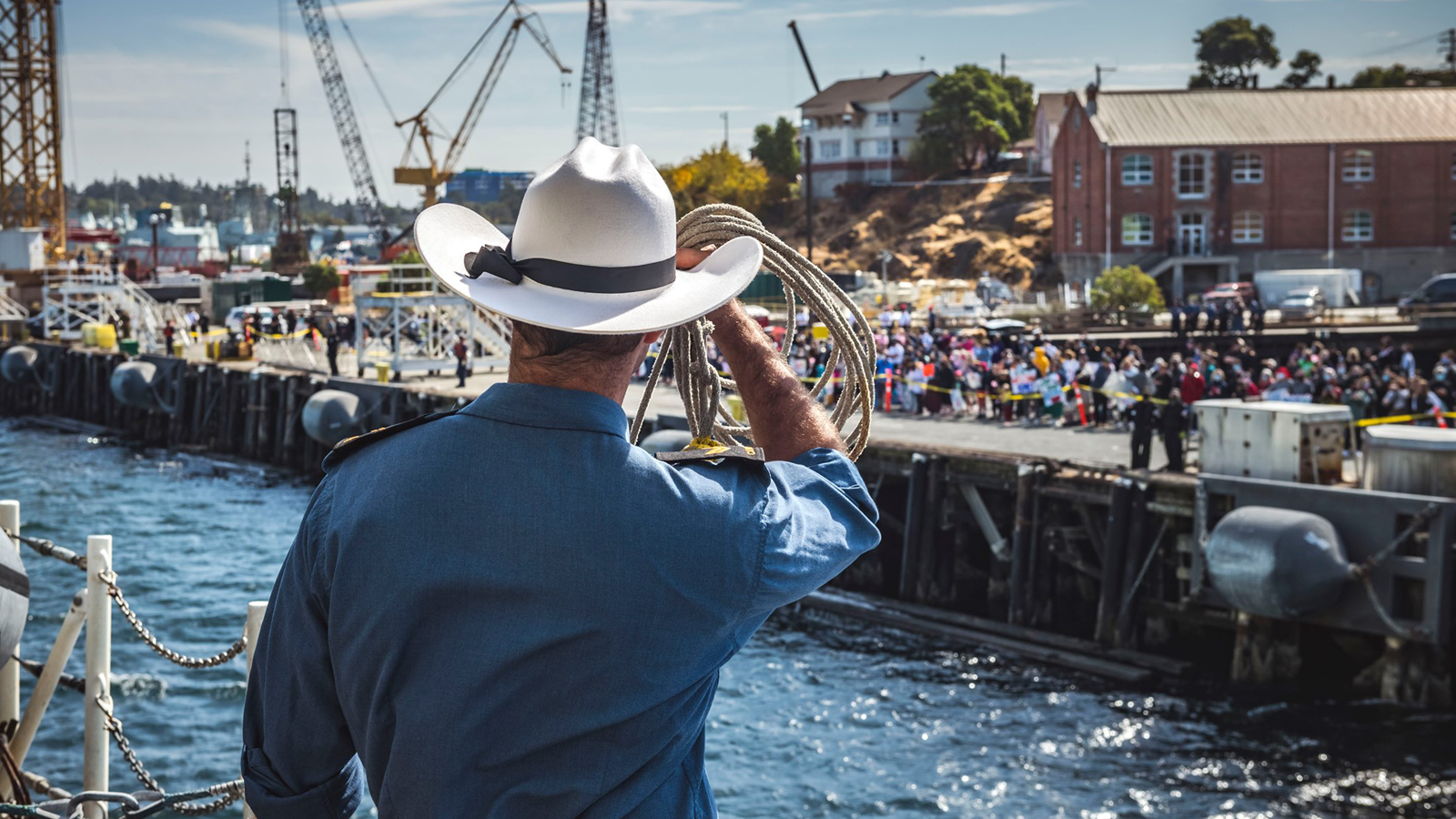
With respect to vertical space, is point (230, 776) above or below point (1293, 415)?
below

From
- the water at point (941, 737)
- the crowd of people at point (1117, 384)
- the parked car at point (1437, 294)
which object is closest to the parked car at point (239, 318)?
the crowd of people at point (1117, 384)

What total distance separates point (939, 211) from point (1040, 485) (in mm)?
75082

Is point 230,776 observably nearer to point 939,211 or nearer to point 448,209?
point 448,209

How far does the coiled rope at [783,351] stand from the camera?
2.90m

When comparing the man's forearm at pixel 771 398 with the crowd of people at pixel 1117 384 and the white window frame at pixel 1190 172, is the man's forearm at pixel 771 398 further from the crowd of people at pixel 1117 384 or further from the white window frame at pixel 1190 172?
the white window frame at pixel 1190 172

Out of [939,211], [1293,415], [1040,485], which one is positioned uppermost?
[939,211]

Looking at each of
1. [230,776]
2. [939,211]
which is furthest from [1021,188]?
[230,776]

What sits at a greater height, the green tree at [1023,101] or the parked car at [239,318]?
the green tree at [1023,101]

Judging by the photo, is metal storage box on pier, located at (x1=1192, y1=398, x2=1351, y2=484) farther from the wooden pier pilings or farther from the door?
the door

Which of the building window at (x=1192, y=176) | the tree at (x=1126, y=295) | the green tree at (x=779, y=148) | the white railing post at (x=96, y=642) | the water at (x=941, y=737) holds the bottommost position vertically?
the water at (x=941, y=737)

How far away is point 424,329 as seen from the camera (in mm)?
42000

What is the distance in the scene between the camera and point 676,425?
2497cm

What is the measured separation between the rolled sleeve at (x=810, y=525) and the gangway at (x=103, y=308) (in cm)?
5060

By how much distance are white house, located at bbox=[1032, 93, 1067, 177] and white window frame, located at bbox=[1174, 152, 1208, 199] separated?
2771 centimetres
